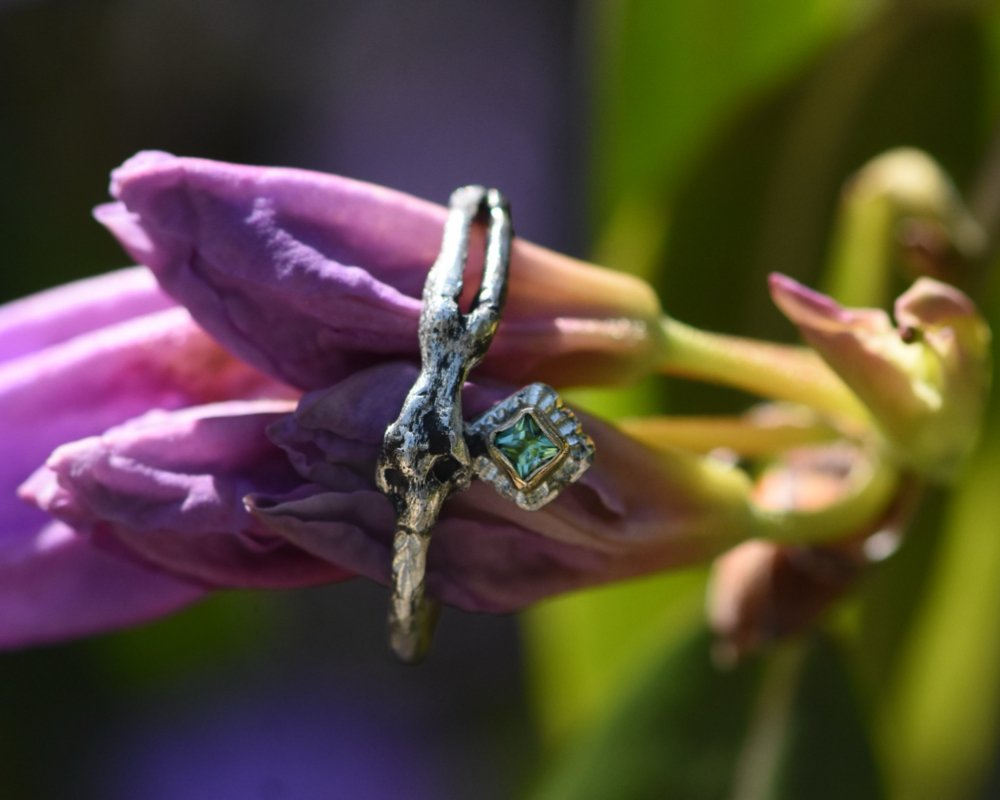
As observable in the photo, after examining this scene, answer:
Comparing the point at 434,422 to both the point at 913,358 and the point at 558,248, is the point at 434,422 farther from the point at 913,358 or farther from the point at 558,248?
the point at 558,248

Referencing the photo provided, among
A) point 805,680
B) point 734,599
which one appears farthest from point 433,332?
point 805,680

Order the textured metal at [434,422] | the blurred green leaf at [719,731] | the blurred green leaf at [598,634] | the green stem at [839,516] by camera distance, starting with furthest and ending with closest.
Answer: the blurred green leaf at [598,634] < the blurred green leaf at [719,731] < the green stem at [839,516] < the textured metal at [434,422]

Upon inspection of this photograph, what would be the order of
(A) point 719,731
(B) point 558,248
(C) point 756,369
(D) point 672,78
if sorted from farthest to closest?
(B) point 558,248 → (D) point 672,78 → (A) point 719,731 → (C) point 756,369

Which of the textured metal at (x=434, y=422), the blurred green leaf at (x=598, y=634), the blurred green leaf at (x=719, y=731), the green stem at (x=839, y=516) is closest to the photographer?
the textured metal at (x=434, y=422)

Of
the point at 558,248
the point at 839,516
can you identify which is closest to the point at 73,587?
the point at 839,516

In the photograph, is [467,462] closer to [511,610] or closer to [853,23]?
[511,610]

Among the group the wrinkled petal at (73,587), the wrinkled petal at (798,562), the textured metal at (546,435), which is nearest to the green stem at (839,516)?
the wrinkled petal at (798,562)

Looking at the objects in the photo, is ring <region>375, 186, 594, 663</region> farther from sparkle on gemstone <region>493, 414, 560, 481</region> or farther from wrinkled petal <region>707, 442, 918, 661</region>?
wrinkled petal <region>707, 442, 918, 661</region>

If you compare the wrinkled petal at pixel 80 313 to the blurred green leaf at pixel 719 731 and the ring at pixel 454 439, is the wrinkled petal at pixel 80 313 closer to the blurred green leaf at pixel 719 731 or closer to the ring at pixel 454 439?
the ring at pixel 454 439
